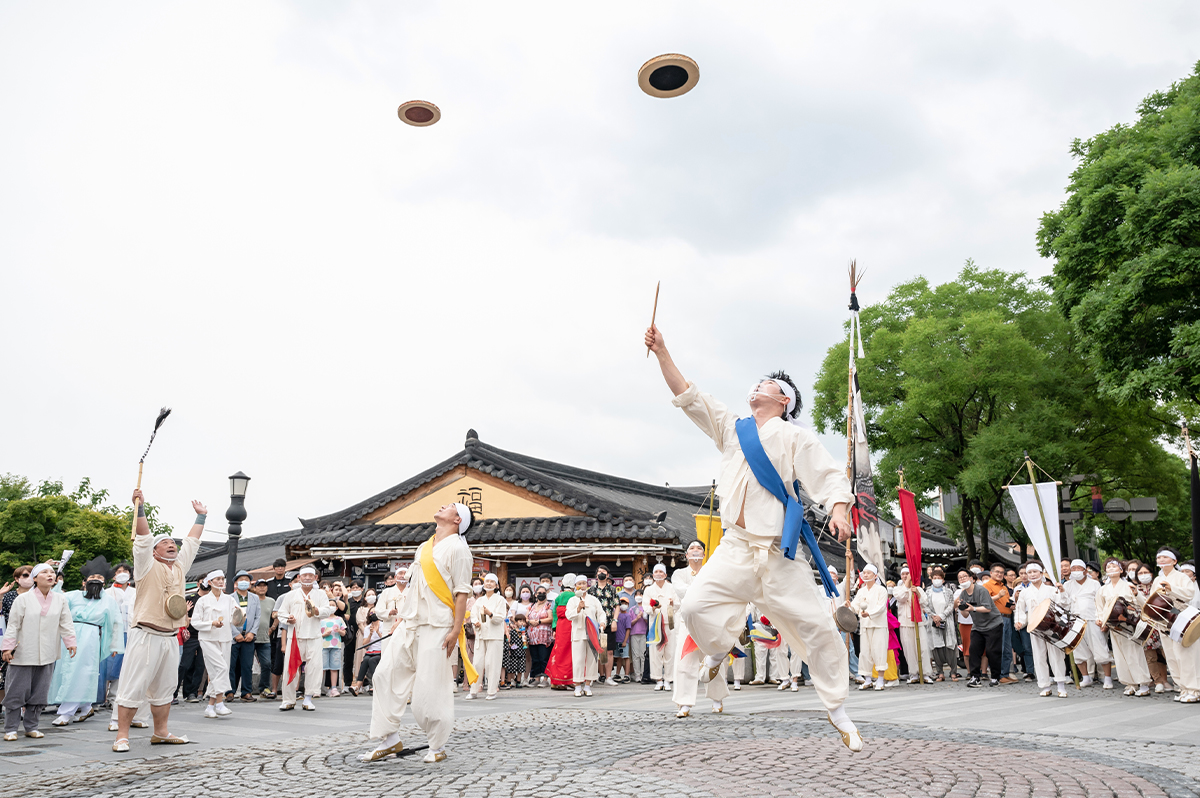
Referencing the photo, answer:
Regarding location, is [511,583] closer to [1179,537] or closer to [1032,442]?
[1032,442]

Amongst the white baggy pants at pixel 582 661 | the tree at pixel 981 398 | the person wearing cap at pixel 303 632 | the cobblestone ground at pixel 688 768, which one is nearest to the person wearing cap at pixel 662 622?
the white baggy pants at pixel 582 661

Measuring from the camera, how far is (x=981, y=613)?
13.7 meters

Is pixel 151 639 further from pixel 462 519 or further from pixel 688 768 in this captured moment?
pixel 688 768

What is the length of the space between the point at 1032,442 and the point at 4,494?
41.8 meters

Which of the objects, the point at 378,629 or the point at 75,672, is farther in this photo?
the point at 378,629

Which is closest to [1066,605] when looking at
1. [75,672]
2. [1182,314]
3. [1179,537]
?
[1182,314]

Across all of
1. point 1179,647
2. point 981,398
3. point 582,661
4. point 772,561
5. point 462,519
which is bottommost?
point 582,661

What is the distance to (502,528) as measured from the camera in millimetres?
20438

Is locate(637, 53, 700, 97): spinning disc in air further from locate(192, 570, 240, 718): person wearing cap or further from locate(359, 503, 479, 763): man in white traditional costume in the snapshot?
locate(192, 570, 240, 718): person wearing cap

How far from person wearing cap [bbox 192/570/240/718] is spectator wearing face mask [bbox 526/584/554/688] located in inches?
229

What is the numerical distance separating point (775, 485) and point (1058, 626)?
8665mm

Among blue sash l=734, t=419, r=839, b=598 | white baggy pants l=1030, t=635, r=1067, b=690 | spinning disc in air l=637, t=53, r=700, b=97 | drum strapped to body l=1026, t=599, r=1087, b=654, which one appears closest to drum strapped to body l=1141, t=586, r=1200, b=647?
drum strapped to body l=1026, t=599, r=1087, b=654

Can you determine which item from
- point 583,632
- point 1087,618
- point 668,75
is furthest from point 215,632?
point 1087,618

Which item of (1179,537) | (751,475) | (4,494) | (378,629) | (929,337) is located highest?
(929,337)
